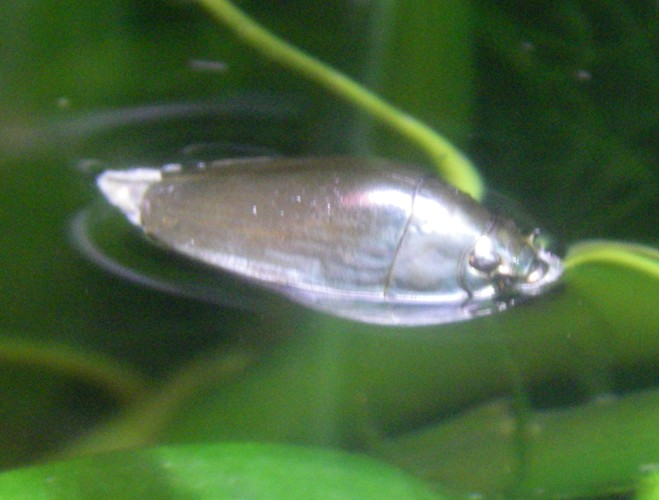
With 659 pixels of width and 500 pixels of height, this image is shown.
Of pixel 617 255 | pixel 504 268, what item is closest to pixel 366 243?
pixel 504 268

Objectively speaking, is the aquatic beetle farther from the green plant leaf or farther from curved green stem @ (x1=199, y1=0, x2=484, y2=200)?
the green plant leaf

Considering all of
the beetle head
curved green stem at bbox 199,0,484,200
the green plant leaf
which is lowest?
the green plant leaf

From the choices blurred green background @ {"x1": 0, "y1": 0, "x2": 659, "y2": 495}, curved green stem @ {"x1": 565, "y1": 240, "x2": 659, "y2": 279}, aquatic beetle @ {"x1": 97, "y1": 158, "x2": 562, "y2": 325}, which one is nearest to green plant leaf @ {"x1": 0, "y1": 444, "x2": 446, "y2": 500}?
blurred green background @ {"x1": 0, "y1": 0, "x2": 659, "y2": 495}

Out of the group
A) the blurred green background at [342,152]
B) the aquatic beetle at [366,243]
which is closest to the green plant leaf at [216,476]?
the blurred green background at [342,152]

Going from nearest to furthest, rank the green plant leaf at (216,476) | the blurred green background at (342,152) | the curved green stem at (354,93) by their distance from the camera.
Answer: the green plant leaf at (216,476)
the blurred green background at (342,152)
the curved green stem at (354,93)

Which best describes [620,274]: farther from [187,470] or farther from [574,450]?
[187,470]

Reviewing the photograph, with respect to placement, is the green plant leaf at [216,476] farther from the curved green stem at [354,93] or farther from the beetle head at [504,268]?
the curved green stem at [354,93]

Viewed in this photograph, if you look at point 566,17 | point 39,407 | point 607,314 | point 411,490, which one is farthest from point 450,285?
point 566,17
